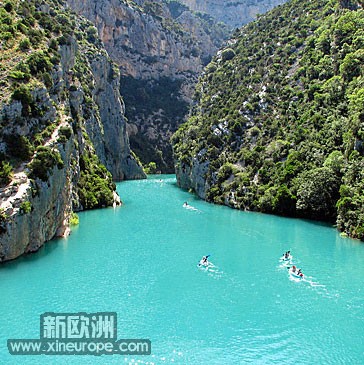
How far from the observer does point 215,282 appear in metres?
37.2

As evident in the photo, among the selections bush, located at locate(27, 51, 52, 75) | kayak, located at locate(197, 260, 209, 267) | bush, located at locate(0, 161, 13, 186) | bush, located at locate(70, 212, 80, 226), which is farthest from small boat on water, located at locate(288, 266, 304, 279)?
bush, located at locate(27, 51, 52, 75)

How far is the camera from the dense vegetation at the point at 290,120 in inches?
2406

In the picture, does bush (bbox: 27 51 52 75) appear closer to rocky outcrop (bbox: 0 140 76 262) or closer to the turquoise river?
rocky outcrop (bbox: 0 140 76 262)

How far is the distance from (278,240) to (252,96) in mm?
50135

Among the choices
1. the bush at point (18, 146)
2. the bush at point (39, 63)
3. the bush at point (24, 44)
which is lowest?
the bush at point (18, 146)

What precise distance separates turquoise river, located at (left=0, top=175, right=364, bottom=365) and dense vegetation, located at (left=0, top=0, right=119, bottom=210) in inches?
363

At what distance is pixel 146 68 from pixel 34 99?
145560 mm

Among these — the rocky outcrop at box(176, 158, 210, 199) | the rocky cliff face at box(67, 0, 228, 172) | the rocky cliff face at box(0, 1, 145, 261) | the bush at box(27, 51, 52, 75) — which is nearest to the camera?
the rocky cliff face at box(0, 1, 145, 261)

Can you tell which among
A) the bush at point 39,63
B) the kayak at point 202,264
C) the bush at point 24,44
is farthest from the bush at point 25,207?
the bush at point 24,44

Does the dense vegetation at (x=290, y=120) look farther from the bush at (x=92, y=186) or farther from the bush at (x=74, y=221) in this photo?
the bush at (x=74, y=221)

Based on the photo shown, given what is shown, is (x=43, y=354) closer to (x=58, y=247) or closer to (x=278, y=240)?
(x=58, y=247)

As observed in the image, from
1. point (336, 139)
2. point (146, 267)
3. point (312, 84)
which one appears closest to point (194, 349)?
point (146, 267)

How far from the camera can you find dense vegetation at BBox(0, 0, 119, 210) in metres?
43.7

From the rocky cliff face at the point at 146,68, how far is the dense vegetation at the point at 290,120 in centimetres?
5306
